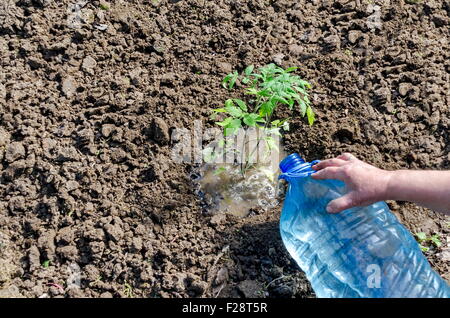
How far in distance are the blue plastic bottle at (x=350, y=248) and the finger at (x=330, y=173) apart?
0.74 ft

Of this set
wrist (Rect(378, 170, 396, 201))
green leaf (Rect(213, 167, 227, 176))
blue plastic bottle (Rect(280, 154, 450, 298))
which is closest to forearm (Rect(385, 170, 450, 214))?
wrist (Rect(378, 170, 396, 201))

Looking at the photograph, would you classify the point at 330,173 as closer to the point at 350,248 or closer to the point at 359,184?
the point at 359,184

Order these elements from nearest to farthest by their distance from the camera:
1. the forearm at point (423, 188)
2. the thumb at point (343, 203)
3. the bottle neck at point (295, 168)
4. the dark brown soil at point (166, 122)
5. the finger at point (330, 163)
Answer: the forearm at point (423, 188) < the thumb at point (343, 203) < the finger at point (330, 163) < the bottle neck at point (295, 168) < the dark brown soil at point (166, 122)

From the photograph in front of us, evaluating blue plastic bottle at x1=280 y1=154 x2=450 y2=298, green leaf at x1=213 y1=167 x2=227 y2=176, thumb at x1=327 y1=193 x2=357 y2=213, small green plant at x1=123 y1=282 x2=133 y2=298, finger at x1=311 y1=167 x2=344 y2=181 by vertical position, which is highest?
finger at x1=311 y1=167 x2=344 y2=181

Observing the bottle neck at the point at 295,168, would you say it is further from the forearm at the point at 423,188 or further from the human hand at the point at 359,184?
A: the forearm at the point at 423,188

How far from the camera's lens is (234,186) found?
287cm

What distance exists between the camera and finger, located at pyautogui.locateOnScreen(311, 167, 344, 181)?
2232mm

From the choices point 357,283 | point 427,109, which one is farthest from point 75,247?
point 427,109

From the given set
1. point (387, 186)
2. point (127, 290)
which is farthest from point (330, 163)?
point (127, 290)

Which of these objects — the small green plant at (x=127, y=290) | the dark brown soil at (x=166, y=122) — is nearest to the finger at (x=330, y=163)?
the dark brown soil at (x=166, y=122)

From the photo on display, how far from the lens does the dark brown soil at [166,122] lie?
2543mm

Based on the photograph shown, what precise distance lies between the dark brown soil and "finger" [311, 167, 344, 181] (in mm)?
496

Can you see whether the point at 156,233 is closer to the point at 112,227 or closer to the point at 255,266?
the point at 112,227

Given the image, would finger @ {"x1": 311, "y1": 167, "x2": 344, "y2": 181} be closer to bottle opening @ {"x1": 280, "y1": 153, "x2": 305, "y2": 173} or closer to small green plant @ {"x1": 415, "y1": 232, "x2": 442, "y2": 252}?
bottle opening @ {"x1": 280, "y1": 153, "x2": 305, "y2": 173}
